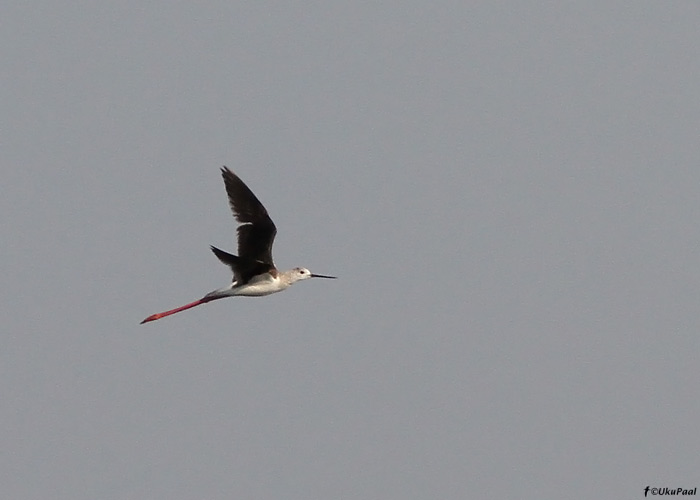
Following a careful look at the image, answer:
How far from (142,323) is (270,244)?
334 centimetres

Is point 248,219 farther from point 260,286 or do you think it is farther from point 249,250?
point 260,286

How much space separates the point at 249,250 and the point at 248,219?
2.01 feet

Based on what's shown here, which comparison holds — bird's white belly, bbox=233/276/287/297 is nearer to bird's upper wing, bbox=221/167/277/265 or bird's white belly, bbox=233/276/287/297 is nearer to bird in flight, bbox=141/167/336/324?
bird in flight, bbox=141/167/336/324

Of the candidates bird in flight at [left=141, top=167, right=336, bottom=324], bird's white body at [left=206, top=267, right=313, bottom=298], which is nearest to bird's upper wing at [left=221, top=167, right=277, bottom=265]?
bird in flight at [left=141, top=167, right=336, bottom=324]

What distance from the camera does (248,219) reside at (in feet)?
96.2

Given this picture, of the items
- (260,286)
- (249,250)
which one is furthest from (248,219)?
(260,286)

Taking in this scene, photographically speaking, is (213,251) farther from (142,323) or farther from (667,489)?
(667,489)

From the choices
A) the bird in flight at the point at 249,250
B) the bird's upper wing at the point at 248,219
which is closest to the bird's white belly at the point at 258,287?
the bird in flight at the point at 249,250

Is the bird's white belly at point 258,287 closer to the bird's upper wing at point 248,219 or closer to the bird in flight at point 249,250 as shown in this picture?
the bird in flight at point 249,250

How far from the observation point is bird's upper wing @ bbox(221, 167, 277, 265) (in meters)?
29.2

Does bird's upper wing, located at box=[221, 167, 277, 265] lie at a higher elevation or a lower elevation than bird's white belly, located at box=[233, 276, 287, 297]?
higher

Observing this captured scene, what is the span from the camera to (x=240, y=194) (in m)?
29.3

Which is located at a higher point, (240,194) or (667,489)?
(240,194)

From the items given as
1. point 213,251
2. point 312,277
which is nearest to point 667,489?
point 312,277
